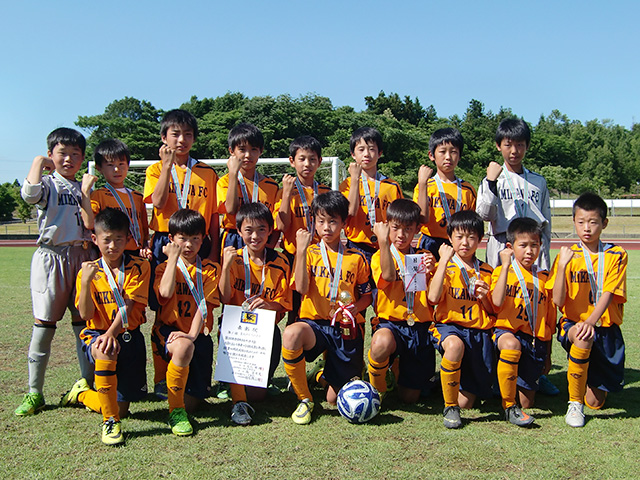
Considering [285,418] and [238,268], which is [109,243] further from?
[285,418]

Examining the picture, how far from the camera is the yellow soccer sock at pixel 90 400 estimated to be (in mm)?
3785

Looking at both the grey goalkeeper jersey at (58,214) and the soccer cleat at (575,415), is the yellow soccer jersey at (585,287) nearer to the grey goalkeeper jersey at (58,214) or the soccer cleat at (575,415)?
the soccer cleat at (575,415)

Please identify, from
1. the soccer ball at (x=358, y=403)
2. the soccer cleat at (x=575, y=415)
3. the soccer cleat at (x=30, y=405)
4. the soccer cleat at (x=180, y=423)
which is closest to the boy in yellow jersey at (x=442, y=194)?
the soccer ball at (x=358, y=403)

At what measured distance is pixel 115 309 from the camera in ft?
12.1

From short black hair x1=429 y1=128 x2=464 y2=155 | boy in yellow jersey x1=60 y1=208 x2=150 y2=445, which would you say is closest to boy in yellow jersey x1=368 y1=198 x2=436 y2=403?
short black hair x1=429 y1=128 x2=464 y2=155

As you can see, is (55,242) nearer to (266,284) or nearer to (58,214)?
(58,214)

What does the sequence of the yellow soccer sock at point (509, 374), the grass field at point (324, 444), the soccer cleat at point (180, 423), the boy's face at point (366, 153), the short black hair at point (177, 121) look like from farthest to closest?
the boy's face at point (366, 153) < the short black hair at point (177, 121) < the yellow soccer sock at point (509, 374) < the soccer cleat at point (180, 423) < the grass field at point (324, 444)

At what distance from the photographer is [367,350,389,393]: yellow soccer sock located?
395 cm

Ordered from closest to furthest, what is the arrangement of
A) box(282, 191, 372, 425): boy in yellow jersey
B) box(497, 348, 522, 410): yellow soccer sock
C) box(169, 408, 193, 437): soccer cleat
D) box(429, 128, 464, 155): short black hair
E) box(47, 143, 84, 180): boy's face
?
box(169, 408, 193, 437): soccer cleat, box(497, 348, 522, 410): yellow soccer sock, box(282, 191, 372, 425): boy in yellow jersey, box(47, 143, 84, 180): boy's face, box(429, 128, 464, 155): short black hair

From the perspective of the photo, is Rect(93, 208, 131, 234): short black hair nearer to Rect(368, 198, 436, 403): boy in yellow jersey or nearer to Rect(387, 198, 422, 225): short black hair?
Rect(368, 198, 436, 403): boy in yellow jersey

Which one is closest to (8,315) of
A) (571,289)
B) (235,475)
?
(235,475)

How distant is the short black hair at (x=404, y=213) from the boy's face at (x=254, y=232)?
973 mm

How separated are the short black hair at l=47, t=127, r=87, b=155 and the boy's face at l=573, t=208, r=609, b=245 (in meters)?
3.83

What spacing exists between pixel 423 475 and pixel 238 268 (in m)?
2.01
